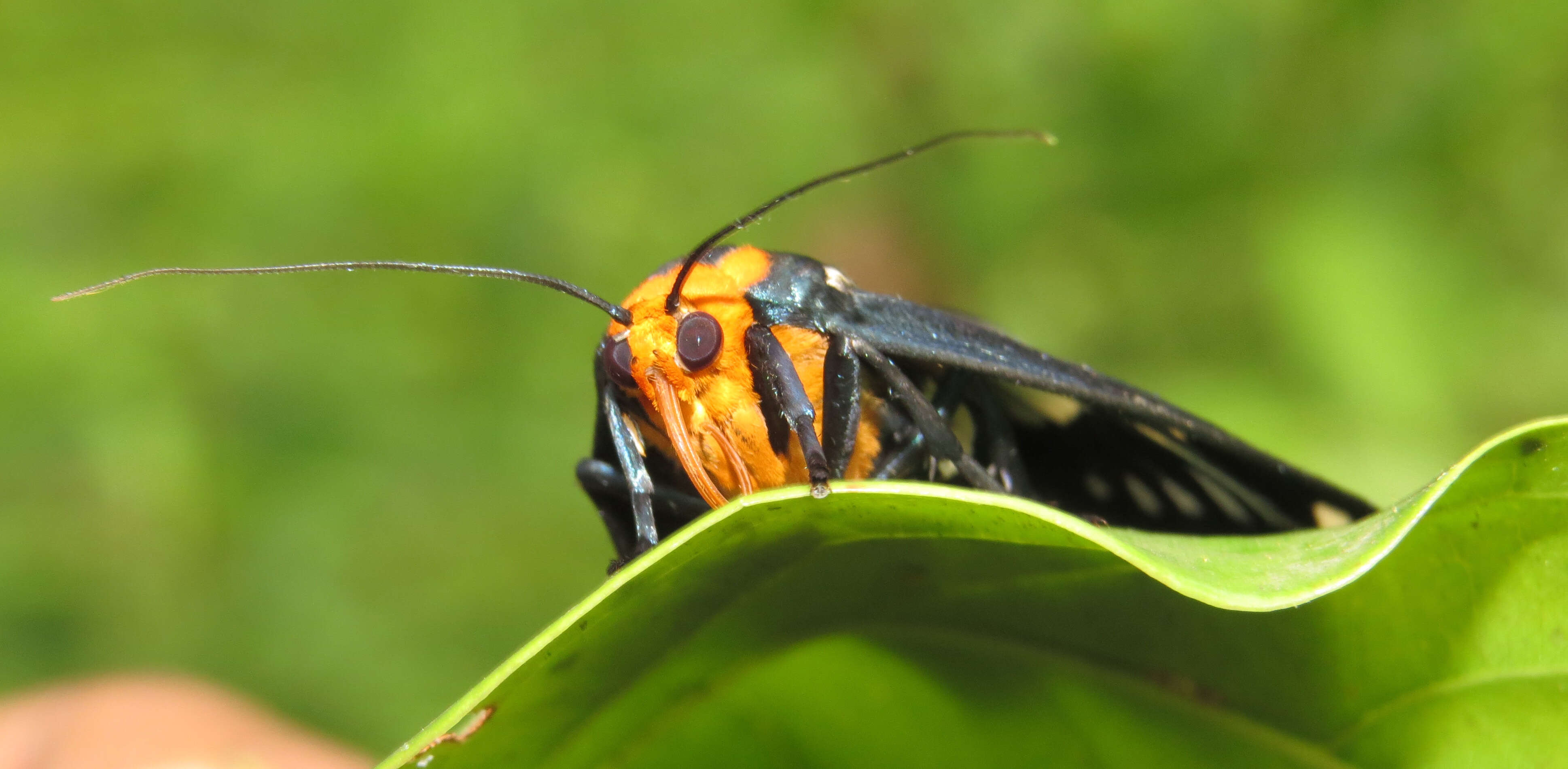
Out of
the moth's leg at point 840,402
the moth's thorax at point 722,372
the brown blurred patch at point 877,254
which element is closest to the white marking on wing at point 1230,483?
the moth's leg at point 840,402

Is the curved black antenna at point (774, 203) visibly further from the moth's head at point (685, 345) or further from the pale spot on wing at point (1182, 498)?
the pale spot on wing at point (1182, 498)

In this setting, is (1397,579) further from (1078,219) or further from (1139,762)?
(1078,219)

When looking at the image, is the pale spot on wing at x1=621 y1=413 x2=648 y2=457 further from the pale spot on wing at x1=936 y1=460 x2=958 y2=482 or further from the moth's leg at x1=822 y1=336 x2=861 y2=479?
the pale spot on wing at x1=936 y1=460 x2=958 y2=482

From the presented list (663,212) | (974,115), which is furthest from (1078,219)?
(663,212)

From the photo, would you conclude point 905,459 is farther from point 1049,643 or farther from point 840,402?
point 1049,643

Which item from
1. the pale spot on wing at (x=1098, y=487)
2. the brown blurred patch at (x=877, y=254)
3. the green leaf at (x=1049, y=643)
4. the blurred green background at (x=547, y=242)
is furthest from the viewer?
the brown blurred patch at (x=877, y=254)
